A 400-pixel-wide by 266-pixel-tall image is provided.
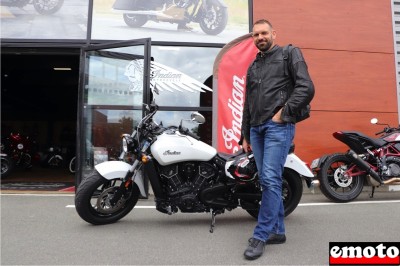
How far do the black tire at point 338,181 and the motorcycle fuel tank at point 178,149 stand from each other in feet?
7.39

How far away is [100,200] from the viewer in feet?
13.1

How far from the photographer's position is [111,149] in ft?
21.5

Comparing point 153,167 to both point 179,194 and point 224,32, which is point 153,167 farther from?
point 224,32

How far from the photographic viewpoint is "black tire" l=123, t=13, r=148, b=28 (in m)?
7.17

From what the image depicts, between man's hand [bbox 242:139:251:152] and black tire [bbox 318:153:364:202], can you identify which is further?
black tire [bbox 318:153:364:202]

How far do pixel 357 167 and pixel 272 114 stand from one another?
9.77 ft

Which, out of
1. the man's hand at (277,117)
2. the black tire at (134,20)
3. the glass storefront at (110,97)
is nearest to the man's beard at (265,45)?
the man's hand at (277,117)

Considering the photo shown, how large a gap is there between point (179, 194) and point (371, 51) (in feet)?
18.2

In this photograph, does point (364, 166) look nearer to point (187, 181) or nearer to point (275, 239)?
point (275, 239)

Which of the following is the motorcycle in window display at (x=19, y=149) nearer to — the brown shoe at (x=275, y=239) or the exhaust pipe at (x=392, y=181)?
the brown shoe at (x=275, y=239)

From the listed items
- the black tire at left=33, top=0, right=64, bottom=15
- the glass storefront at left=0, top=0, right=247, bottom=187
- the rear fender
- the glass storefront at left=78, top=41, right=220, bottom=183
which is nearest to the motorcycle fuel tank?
the glass storefront at left=78, top=41, right=220, bottom=183

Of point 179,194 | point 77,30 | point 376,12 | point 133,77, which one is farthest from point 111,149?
point 376,12

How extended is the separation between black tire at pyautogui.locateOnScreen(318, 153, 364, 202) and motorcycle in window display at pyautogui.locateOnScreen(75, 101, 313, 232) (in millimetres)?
1476

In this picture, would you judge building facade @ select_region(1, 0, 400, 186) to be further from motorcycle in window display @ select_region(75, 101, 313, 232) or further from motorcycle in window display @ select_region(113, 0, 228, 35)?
motorcycle in window display @ select_region(75, 101, 313, 232)
